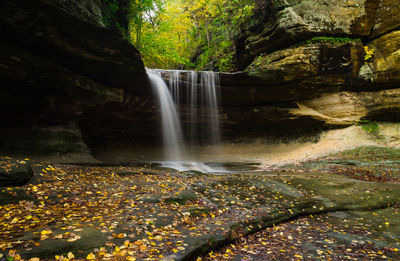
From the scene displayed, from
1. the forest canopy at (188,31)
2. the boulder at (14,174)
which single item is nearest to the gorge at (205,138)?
the boulder at (14,174)

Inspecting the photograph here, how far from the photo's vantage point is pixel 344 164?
12.5 metres

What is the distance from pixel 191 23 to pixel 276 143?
2025 cm

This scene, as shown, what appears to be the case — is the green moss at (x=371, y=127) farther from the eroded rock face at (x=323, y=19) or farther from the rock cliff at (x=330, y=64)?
the eroded rock face at (x=323, y=19)

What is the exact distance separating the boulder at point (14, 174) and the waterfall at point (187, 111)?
902 cm

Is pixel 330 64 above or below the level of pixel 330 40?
below

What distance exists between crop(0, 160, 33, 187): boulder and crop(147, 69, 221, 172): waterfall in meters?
9.02

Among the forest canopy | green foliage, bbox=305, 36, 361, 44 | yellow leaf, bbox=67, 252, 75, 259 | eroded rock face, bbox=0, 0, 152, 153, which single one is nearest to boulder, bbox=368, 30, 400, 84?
green foliage, bbox=305, 36, 361, 44

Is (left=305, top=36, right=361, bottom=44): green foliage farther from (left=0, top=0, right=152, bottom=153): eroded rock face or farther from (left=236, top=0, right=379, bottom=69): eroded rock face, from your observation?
(left=0, top=0, right=152, bottom=153): eroded rock face

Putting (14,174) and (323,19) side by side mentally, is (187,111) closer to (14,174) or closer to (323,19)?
(323,19)

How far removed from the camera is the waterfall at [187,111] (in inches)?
624

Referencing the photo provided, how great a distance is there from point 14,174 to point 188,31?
2786cm

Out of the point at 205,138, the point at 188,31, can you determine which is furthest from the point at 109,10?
the point at 188,31

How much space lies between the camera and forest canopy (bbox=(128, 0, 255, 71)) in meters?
19.3

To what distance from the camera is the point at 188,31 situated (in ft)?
96.0
